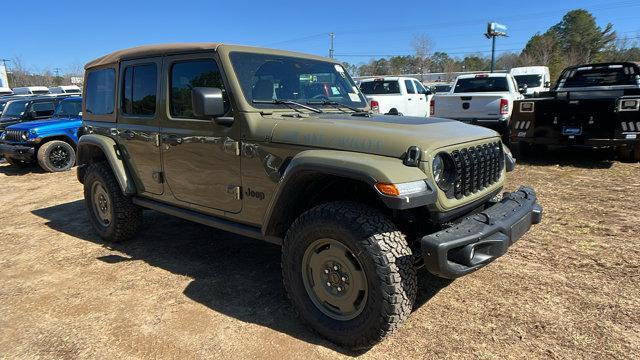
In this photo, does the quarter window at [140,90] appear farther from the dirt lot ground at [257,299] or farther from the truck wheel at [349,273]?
the truck wheel at [349,273]

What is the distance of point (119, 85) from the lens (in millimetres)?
4566

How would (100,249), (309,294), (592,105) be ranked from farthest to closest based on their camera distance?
(592,105), (100,249), (309,294)

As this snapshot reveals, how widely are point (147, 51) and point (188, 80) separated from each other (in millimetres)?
A: 703

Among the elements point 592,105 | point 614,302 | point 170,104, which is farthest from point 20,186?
point 592,105

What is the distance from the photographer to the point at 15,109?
1244 centimetres

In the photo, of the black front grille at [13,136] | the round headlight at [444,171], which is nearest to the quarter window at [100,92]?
the round headlight at [444,171]

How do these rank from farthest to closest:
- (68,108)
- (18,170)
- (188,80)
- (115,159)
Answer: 1. (68,108)
2. (18,170)
3. (115,159)
4. (188,80)

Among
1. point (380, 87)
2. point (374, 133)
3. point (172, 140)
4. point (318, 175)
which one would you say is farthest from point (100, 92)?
point (380, 87)

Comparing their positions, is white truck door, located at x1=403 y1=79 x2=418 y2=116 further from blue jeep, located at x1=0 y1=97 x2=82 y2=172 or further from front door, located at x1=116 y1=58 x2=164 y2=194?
front door, located at x1=116 y1=58 x2=164 y2=194

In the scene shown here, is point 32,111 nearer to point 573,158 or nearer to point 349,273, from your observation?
point 349,273

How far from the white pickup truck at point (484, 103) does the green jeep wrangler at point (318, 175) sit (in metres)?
6.81

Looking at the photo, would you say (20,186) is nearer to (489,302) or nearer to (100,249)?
(100,249)

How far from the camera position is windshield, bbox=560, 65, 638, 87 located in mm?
9750

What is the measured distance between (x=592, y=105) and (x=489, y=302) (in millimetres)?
5930
